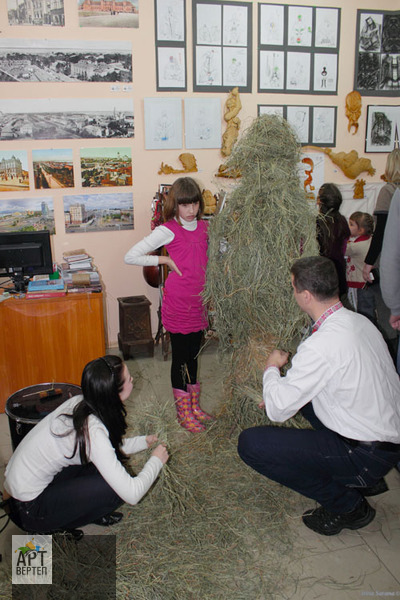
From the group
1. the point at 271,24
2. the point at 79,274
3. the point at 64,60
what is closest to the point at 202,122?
the point at 271,24

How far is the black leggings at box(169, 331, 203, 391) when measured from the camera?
306cm

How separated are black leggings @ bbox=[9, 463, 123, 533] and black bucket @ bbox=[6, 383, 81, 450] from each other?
0.35m

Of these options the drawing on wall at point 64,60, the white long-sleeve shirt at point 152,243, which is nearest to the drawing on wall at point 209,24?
the drawing on wall at point 64,60

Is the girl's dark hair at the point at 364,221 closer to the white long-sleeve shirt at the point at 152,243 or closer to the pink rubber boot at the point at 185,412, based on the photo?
the white long-sleeve shirt at the point at 152,243

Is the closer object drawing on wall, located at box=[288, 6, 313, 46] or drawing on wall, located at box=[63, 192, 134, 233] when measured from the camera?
drawing on wall, located at box=[63, 192, 134, 233]

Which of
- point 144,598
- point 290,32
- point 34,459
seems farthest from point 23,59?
point 144,598

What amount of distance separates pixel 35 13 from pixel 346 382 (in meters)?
3.98

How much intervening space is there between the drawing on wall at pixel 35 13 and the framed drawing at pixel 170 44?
2.74 feet

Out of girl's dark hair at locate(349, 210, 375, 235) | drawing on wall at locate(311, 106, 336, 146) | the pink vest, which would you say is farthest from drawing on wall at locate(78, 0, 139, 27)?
girl's dark hair at locate(349, 210, 375, 235)

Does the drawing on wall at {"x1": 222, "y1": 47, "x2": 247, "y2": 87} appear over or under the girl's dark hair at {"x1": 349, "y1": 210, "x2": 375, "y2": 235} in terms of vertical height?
over

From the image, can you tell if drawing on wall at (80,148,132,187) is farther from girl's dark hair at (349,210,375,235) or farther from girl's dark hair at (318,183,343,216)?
girl's dark hair at (349,210,375,235)

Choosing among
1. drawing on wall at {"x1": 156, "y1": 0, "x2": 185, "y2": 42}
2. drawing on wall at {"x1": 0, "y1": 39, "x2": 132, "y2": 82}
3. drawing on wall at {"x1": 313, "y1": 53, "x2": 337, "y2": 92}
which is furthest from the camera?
drawing on wall at {"x1": 313, "y1": 53, "x2": 337, "y2": 92}

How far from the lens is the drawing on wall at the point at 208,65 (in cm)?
457

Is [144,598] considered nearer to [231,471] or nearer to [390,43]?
[231,471]
